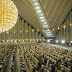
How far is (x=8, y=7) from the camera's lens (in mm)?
8148

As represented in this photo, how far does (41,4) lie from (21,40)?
20.0 metres

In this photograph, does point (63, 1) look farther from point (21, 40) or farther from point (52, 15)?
point (21, 40)

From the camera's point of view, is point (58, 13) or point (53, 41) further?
point (53, 41)

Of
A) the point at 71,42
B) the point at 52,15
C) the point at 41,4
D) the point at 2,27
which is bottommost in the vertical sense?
the point at 71,42

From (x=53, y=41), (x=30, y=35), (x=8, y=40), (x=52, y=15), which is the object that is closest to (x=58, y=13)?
(x=52, y=15)

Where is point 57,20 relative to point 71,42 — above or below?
above

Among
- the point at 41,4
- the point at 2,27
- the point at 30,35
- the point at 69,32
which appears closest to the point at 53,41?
the point at 30,35

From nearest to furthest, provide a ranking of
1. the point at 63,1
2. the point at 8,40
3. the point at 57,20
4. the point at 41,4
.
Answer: the point at 63,1
the point at 41,4
the point at 57,20
the point at 8,40

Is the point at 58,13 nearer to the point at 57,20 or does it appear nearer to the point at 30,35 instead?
the point at 57,20

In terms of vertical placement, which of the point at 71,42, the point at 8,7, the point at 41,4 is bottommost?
the point at 71,42

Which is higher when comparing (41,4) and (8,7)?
(41,4)

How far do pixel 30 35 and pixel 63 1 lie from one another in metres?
21.7

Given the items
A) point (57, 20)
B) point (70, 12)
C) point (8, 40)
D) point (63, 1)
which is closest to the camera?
point (63, 1)

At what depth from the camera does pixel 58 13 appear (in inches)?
668
